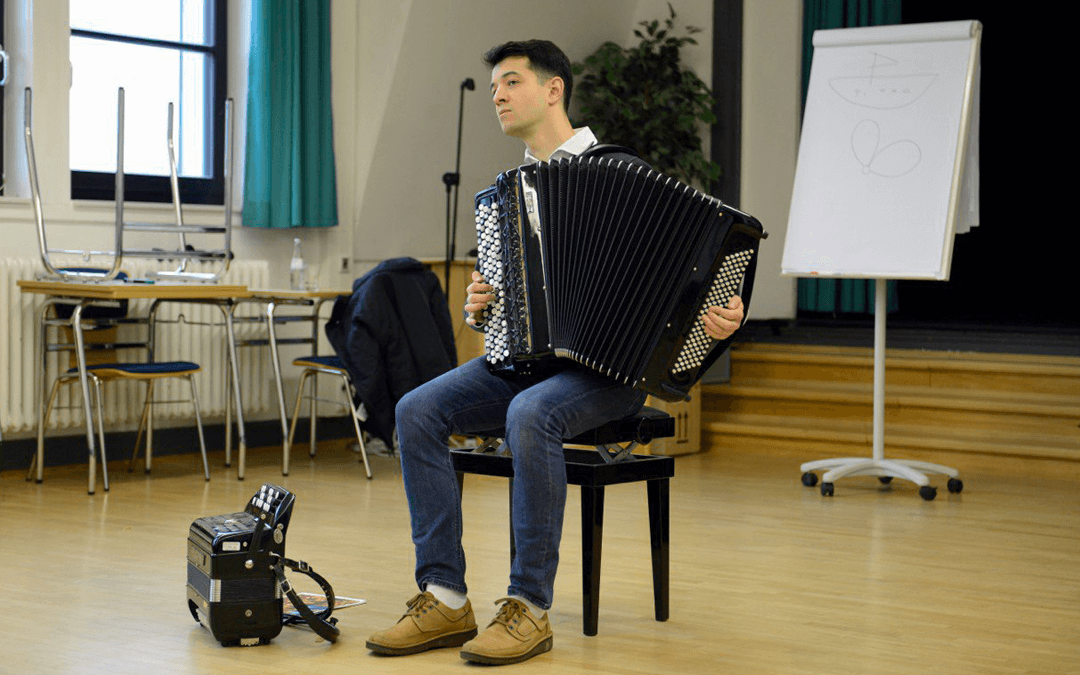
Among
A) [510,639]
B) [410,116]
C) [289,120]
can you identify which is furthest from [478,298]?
[410,116]

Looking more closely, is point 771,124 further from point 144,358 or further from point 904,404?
point 144,358

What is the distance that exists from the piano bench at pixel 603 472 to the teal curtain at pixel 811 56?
4751mm

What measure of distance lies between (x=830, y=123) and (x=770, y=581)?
2.30m

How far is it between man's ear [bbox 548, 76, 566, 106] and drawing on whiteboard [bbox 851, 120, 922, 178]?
237 cm

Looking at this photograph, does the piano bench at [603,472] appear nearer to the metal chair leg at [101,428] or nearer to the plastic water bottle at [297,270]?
the metal chair leg at [101,428]

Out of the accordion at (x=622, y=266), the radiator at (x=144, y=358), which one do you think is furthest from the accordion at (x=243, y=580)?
the radiator at (x=144, y=358)

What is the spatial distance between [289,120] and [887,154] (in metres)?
2.54

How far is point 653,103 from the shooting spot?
7.05 metres

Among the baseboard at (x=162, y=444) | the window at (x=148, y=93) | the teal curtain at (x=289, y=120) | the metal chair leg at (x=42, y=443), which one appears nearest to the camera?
the metal chair leg at (x=42, y=443)

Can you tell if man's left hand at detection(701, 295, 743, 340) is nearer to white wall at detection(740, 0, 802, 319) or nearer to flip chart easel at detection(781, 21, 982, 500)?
flip chart easel at detection(781, 21, 982, 500)

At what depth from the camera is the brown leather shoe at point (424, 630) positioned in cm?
267

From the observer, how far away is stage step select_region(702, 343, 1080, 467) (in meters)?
5.62

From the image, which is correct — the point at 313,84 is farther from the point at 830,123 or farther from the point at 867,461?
the point at 867,461

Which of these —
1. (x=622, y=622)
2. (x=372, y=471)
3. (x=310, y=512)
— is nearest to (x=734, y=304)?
(x=622, y=622)
